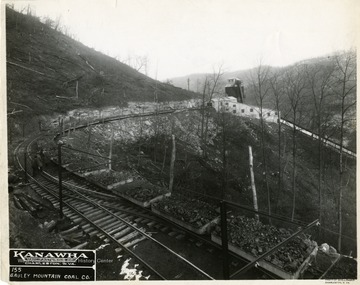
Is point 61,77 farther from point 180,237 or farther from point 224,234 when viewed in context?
point 224,234

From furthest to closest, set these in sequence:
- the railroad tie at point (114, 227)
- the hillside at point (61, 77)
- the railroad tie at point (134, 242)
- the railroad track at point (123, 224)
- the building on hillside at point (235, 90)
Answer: the building on hillside at point (235, 90) → the hillside at point (61, 77) → the railroad tie at point (114, 227) → the railroad tie at point (134, 242) → the railroad track at point (123, 224)

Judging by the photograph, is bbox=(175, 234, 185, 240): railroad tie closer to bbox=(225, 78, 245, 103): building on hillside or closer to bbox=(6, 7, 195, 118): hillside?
bbox=(6, 7, 195, 118): hillside

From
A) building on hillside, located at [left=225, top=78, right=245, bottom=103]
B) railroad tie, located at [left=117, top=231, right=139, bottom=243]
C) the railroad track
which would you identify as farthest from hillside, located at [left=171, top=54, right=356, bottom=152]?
building on hillside, located at [left=225, top=78, right=245, bottom=103]


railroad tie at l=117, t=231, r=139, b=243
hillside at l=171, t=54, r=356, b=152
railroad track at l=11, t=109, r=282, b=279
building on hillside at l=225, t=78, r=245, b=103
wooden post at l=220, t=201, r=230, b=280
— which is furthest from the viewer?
building on hillside at l=225, t=78, r=245, b=103

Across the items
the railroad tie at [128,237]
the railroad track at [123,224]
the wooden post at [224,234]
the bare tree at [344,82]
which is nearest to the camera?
the wooden post at [224,234]

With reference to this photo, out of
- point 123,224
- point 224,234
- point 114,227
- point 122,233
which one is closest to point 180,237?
point 122,233

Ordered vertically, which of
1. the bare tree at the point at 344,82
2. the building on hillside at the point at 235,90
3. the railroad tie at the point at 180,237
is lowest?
the railroad tie at the point at 180,237

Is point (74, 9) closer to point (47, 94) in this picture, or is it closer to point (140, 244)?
point (140, 244)

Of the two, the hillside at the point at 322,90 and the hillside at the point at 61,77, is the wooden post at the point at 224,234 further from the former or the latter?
the hillside at the point at 61,77

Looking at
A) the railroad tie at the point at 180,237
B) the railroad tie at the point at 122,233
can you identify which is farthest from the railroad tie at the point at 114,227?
the railroad tie at the point at 180,237
